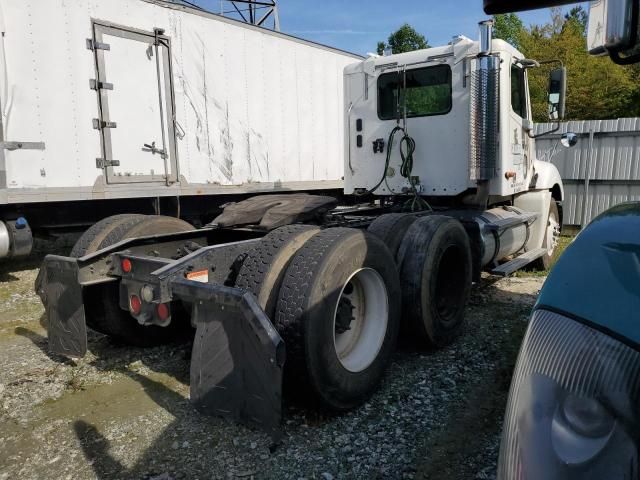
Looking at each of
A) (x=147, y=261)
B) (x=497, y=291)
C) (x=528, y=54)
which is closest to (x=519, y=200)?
(x=497, y=291)

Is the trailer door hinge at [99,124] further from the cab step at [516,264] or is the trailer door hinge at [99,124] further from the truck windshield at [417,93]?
the cab step at [516,264]

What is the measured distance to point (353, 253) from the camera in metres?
3.29

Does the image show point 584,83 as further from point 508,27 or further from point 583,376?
point 583,376

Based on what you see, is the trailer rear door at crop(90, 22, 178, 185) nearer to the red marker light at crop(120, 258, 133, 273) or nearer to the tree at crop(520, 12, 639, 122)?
the red marker light at crop(120, 258, 133, 273)

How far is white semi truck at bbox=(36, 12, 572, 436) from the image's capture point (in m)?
2.81

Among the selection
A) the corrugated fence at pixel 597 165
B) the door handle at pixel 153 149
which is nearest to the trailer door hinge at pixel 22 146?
the door handle at pixel 153 149

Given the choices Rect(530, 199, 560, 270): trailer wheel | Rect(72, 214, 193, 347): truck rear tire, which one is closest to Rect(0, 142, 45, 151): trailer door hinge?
Rect(72, 214, 193, 347): truck rear tire

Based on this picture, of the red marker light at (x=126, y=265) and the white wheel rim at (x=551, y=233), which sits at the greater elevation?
the red marker light at (x=126, y=265)

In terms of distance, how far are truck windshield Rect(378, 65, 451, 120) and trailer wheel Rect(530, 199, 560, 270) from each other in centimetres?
287

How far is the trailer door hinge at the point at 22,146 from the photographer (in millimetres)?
5727

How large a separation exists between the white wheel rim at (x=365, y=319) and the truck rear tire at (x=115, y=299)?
5.37ft

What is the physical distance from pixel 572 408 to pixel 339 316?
2424mm

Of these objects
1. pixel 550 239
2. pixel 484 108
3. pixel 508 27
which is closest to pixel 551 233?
pixel 550 239

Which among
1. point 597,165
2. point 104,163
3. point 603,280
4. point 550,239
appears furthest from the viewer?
point 597,165
